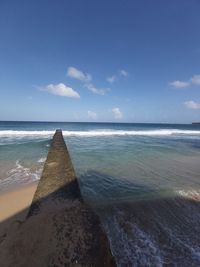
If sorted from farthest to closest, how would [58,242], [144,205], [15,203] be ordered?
[15,203] → [144,205] → [58,242]

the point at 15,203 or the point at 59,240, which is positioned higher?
the point at 59,240

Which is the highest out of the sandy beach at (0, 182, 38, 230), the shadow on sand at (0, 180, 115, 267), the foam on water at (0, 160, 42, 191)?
the shadow on sand at (0, 180, 115, 267)

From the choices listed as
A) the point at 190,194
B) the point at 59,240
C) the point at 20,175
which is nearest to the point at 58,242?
the point at 59,240

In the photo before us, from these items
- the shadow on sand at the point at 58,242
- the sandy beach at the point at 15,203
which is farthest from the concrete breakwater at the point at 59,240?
the sandy beach at the point at 15,203

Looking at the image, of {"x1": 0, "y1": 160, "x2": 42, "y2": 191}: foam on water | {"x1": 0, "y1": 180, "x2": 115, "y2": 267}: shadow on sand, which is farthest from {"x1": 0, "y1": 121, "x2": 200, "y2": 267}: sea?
{"x1": 0, "y1": 180, "x2": 115, "y2": 267}: shadow on sand

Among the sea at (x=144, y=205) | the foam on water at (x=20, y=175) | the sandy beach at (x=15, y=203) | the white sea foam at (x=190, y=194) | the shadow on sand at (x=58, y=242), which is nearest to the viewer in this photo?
the shadow on sand at (x=58, y=242)

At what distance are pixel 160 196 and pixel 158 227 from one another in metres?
1.29

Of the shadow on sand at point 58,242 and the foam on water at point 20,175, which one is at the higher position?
the shadow on sand at point 58,242

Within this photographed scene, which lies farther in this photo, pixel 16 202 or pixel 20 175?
pixel 20 175

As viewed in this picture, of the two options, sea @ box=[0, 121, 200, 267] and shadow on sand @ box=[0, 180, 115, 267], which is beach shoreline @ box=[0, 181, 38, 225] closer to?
sea @ box=[0, 121, 200, 267]

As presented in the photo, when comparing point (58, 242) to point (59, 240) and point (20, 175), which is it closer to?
point (59, 240)

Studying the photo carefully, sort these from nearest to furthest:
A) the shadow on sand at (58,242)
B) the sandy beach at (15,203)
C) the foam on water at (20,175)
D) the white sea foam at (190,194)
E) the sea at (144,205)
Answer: the shadow on sand at (58,242) < the sea at (144,205) < the sandy beach at (15,203) < the white sea foam at (190,194) < the foam on water at (20,175)

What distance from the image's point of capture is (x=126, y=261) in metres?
2.24

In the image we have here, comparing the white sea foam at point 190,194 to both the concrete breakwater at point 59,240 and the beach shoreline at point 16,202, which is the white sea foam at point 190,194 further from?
the beach shoreline at point 16,202
